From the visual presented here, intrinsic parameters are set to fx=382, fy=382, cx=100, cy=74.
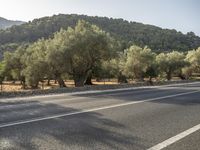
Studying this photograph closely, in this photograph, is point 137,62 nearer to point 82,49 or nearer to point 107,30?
point 82,49

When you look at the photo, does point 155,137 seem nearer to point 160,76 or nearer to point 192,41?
point 160,76

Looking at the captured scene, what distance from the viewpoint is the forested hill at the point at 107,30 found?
171 m

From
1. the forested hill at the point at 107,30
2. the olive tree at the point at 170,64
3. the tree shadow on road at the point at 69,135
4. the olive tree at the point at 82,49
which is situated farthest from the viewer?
the forested hill at the point at 107,30

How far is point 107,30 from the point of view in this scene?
569 feet

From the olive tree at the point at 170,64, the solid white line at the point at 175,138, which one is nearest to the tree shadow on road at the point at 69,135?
the solid white line at the point at 175,138

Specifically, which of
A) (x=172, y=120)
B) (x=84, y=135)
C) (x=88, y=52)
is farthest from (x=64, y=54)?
(x=84, y=135)

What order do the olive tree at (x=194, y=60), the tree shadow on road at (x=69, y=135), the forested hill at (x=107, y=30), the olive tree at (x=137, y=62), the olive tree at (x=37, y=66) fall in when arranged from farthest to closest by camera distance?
the forested hill at (x=107, y=30) < the olive tree at (x=194, y=60) < the olive tree at (x=137, y=62) < the olive tree at (x=37, y=66) < the tree shadow on road at (x=69, y=135)

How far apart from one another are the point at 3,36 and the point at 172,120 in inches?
7146

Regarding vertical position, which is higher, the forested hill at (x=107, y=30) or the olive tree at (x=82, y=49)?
the forested hill at (x=107, y=30)

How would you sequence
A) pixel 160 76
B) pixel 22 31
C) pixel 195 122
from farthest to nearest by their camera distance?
pixel 22 31, pixel 160 76, pixel 195 122

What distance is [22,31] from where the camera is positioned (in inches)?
7185

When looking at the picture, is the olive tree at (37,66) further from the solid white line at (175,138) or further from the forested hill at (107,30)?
the forested hill at (107,30)

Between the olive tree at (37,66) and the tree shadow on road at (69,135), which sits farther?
the olive tree at (37,66)

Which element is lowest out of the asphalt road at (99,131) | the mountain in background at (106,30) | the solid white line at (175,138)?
the solid white line at (175,138)
